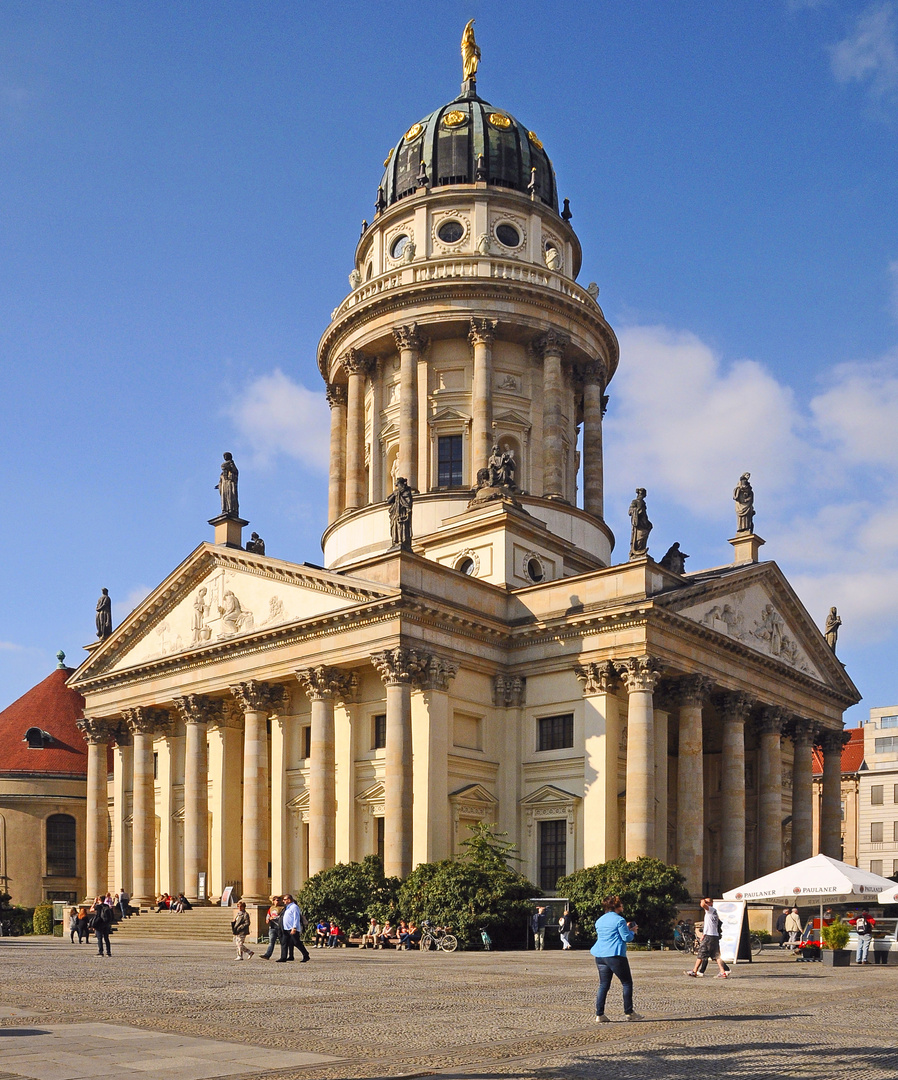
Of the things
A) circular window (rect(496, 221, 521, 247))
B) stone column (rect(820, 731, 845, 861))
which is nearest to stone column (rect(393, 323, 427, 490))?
circular window (rect(496, 221, 521, 247))

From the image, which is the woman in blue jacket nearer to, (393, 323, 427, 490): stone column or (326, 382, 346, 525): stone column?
(393, 323, 427, 490): stone column

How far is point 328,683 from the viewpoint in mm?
49156

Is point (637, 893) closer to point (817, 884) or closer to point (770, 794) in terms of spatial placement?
point (817, 884)

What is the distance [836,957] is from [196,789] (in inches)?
1203

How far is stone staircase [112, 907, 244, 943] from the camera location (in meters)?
48.2

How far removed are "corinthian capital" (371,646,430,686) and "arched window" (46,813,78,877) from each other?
33.2m

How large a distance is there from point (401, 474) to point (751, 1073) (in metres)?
50.4

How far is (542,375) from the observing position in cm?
6475

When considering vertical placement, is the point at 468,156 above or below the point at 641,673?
above

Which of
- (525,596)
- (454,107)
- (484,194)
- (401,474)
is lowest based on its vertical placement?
(525,596)

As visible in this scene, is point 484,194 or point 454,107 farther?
point 454,107

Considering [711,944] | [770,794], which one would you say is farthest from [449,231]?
[711,944]

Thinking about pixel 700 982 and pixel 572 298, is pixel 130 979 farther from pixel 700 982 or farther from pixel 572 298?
pixel 572 298

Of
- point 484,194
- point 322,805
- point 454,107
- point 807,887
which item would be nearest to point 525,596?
point 322,805
